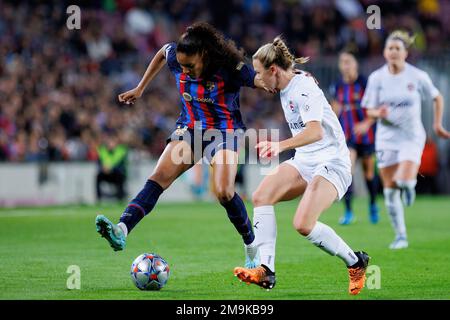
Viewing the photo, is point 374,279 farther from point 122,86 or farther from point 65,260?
point 122,86

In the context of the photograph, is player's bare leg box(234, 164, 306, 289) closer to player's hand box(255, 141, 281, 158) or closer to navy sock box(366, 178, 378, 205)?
player's hand box(255, 141, 281, 158)

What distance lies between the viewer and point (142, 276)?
7.96 metres

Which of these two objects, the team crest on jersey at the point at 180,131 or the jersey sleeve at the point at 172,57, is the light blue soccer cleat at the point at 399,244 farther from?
the jersey sleeve at the point at 172,57

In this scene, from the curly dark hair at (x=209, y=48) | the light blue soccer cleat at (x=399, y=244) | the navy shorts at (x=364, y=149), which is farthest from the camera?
the navy shorts at (x=364, y=149)

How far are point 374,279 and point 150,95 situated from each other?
14556mm

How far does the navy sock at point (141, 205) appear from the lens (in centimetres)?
845

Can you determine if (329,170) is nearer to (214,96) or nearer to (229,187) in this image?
(229,187)

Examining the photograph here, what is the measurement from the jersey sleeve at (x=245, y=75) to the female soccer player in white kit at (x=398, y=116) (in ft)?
11.8

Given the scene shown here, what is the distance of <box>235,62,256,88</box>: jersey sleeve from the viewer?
8.68m

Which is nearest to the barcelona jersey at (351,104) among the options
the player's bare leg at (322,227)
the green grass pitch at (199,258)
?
the green grass pitch at (199,258)

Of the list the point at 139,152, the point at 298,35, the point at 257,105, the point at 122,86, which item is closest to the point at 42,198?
the point at 139,152

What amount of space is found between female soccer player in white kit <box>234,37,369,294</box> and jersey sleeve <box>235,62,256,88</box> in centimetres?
63

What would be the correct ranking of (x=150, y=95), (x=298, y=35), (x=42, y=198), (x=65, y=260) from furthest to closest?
(x=298, y=35) → (x=150, y=95) → (x=42, y=198) → (x=65, y=260)

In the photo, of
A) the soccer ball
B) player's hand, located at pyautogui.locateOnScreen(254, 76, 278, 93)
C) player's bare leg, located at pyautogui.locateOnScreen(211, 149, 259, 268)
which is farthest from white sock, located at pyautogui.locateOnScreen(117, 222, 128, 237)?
player's hand, located at pyautogui.locateOnScreen(254, 76, 278, 93)
